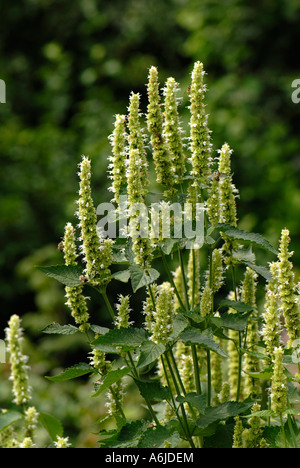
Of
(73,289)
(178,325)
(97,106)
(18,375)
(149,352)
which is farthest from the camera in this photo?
(97,106)

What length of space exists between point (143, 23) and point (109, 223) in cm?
685

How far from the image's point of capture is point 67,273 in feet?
5.94

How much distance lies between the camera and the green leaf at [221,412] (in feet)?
5.79

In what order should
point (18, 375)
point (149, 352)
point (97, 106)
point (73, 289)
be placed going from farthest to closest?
point (97, 106)
point (18, 375)
point (73, 289)
point (149, 352)

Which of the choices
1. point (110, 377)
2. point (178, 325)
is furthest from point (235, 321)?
point (110, 377)

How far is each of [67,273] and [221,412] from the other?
599 millimetres

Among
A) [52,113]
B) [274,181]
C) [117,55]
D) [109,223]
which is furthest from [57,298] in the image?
[109,223]

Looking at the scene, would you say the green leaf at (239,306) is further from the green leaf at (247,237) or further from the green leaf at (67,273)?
the green leaf at (67,273)

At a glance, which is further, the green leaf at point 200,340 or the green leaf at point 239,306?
the green leaf at point 239,306

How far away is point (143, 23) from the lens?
824 centimetres

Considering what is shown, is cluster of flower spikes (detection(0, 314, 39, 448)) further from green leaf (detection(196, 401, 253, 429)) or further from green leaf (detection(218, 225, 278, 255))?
green leaf (detection(218, 225, 278, 255))

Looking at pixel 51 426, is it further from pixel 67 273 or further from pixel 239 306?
pixel 239 306

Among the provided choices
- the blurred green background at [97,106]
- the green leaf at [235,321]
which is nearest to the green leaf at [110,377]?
the green leaf at [235,321]

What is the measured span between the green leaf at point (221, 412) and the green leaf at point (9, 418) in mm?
564
